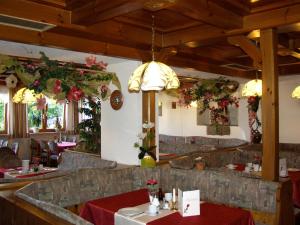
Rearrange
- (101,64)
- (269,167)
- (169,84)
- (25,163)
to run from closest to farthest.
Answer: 1. (169,84)
2. (269,167)
3. (101,64)
4. (25,163)

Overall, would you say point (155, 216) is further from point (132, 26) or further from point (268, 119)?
point (132, 26)

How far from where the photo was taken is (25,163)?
4.38 m

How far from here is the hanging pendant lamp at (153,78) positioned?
242 centimetres

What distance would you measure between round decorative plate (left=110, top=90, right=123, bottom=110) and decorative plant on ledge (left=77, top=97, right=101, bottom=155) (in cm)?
84

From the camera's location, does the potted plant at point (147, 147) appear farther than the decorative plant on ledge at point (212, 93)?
No

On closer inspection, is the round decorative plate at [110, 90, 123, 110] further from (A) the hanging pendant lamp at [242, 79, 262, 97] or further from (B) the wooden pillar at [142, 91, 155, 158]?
(A) the hanging pendant lamp at [242, 79, 262, 97]

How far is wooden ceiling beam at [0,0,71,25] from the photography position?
2486 mm

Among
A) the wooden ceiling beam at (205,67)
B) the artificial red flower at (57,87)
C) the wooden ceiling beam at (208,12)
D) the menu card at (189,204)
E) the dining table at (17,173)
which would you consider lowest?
the dining table at (17,173)

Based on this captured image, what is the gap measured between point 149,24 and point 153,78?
46.7 inches

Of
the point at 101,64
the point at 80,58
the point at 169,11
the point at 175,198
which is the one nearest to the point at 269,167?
the point at 175,198

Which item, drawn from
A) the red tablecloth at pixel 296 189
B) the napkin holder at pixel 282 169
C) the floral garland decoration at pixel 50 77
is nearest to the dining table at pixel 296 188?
the red tablecloth at pixel 296 189

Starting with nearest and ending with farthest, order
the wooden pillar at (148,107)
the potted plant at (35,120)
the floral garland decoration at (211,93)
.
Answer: the wooden pillar at (148,107)
the floral garland decoration at (211,93)
the potted plant at (35,120)

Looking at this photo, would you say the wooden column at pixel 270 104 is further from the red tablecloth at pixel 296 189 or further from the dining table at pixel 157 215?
the red tablecloth at pixel 296 189

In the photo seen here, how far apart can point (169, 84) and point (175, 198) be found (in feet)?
3.21
